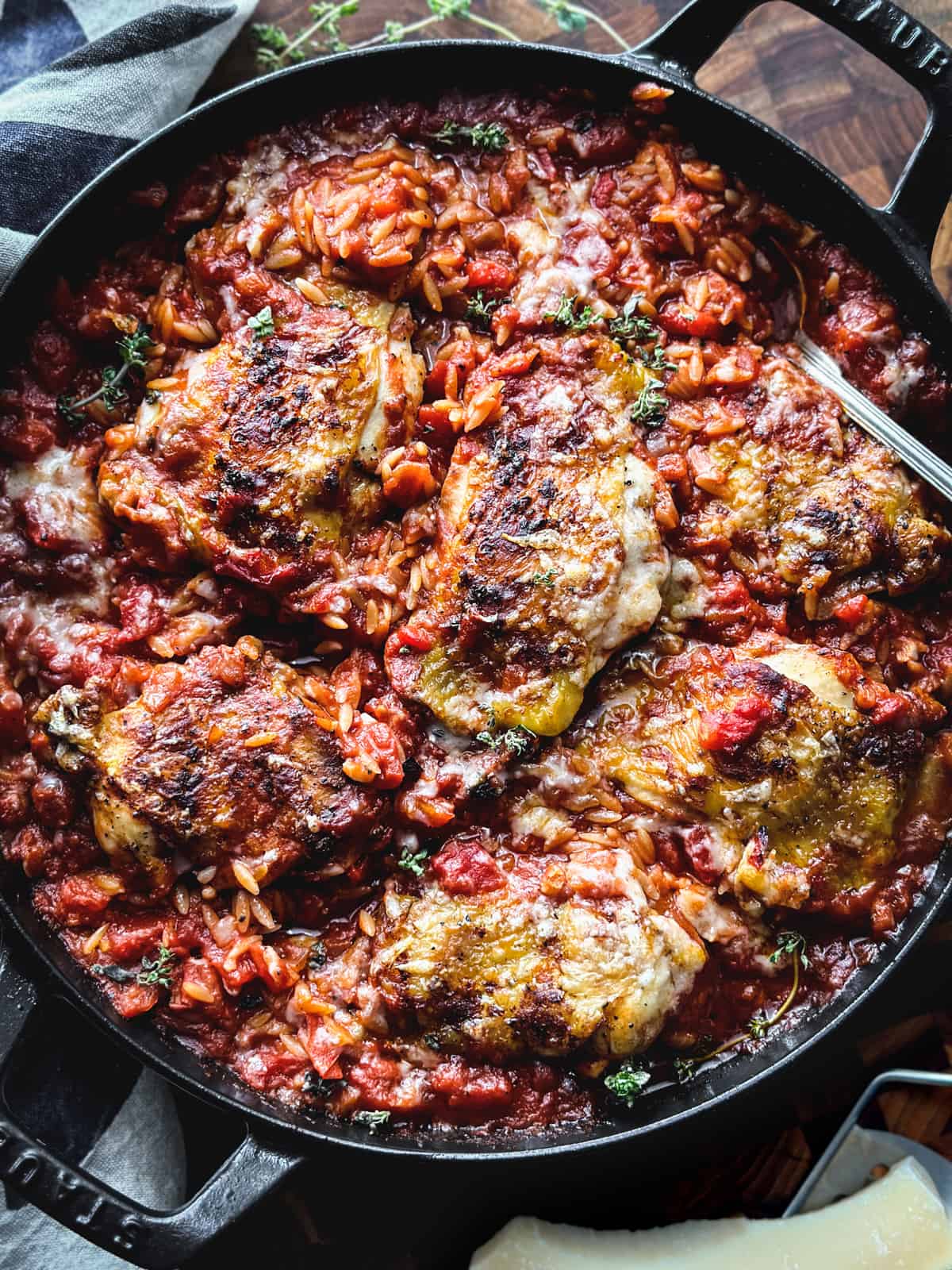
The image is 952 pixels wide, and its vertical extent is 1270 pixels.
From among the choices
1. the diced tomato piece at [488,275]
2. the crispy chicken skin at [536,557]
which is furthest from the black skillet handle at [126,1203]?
the diced tomato piece at [488,275]

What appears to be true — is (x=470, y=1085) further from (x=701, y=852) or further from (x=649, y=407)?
(x=649, y=407)

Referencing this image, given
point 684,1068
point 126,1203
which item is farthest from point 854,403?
point 126,1203

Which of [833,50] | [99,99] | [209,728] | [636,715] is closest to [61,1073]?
[209,728]

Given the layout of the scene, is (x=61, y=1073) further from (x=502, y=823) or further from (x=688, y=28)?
(x=688, y=28)

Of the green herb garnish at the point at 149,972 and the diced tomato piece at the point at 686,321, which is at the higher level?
the diced tomato piece at the point at 686,321

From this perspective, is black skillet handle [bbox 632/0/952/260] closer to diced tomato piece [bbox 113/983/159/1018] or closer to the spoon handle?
the spoon handle

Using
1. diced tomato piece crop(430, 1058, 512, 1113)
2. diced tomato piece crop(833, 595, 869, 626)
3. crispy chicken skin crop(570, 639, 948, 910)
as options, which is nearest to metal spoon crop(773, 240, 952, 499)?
diced tomato piece crop(833, 595, 869, 626)

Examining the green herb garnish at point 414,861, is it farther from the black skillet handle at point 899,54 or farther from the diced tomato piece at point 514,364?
the black skillet handle at point 899,54
